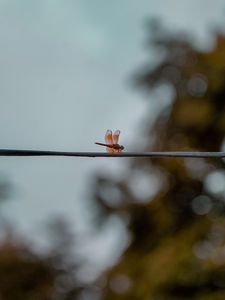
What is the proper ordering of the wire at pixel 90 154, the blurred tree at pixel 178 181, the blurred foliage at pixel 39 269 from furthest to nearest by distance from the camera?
1. the blurred foliage at pixel 39 269
2. the blurred tree at pixel 178 181
3. the wire at pixel 90 154

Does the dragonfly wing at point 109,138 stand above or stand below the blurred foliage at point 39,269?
above

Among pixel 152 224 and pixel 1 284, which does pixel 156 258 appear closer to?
pixel 152 224

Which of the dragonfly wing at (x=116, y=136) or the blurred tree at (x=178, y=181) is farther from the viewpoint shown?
the blurred tree at (x=178, y=181)

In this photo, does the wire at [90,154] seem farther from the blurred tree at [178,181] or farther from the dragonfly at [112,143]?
the blurred tree at [178,181]

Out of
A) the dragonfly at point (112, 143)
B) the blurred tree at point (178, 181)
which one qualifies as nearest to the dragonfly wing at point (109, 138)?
the dragonfly at point (112, 143)

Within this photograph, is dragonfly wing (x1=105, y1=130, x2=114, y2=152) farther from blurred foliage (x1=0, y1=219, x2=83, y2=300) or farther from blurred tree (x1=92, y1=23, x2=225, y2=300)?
blurred foliage (x1=0, y1=219, x2=83, y2=300)

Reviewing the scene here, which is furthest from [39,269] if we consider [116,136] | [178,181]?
[116,136]

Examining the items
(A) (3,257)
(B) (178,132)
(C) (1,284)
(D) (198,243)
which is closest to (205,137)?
(B) (178,132)
